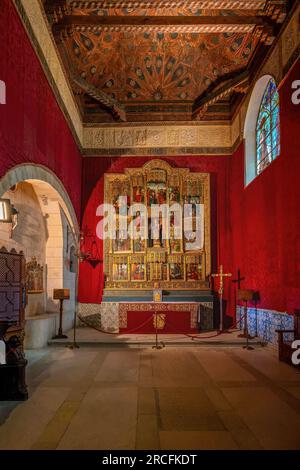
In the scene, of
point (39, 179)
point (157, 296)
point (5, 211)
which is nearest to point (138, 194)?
point (157, 296)

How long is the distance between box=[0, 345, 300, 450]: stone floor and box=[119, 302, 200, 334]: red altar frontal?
2876 millimetres

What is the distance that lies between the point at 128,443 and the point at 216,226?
9.83 meters

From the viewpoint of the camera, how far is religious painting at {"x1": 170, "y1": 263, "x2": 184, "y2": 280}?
40.7 feet

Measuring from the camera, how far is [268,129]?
10.3 m

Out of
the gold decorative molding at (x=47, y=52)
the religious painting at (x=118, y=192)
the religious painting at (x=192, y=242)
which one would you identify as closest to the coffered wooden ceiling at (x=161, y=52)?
the gold decorative molding at (x=47, y=52)

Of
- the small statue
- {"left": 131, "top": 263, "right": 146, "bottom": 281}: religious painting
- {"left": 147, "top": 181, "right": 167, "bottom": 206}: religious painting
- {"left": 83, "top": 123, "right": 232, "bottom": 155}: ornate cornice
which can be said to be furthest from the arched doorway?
the small statue

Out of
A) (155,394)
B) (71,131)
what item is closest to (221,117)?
(71,131)

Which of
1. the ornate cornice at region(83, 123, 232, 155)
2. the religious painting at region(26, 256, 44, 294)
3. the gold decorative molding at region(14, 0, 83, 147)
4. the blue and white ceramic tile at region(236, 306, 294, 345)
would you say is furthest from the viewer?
the ornate cornice at region(83, 123, 232, 155)

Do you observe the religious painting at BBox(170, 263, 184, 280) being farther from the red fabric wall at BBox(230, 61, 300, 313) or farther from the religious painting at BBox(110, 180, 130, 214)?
the religious painting at BBox(110, 180, 130, 214)

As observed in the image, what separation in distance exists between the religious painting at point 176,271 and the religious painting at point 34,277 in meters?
4.21

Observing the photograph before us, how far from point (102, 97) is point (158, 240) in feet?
16.2

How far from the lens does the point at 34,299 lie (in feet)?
34.0

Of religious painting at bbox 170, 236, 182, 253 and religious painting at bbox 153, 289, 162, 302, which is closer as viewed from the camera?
religious painting at bbox 153, 289, 162, 302

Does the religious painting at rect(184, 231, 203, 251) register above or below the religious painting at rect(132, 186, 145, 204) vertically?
below
